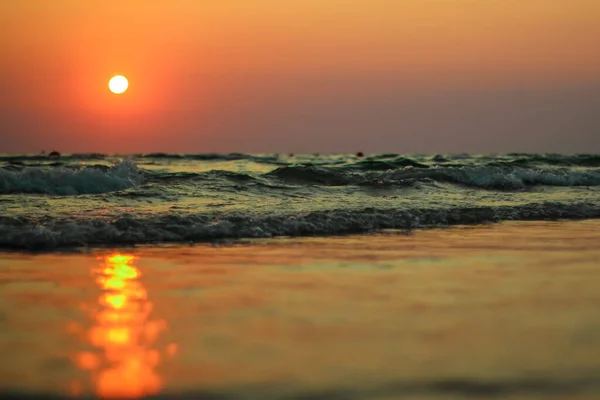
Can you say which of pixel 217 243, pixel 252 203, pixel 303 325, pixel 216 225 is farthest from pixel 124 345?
pixel 252 203

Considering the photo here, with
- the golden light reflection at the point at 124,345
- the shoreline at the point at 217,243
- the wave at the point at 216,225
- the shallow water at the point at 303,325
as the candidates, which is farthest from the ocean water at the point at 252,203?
the golden light reflection at the point at 124,345

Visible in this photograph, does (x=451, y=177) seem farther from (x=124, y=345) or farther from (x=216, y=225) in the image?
(x=124, y=345)

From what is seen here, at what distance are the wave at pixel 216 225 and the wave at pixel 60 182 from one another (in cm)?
461

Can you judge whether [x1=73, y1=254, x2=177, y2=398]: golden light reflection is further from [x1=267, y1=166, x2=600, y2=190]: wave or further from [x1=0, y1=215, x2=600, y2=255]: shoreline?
[x1=267, y1=166, x2=600, y2=190]: wave

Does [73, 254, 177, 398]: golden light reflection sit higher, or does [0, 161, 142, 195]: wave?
[0, 161, 142, 195]: wave

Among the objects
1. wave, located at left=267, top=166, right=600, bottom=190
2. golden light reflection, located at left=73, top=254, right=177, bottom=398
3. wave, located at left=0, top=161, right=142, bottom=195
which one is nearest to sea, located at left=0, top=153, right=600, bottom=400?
golden light reflection, located at left=73, top=254, right=177, bottom=398

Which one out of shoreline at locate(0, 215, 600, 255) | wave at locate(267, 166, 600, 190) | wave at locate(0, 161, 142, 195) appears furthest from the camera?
wave at locate(267, 166, 600, 190)

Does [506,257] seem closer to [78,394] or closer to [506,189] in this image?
[78,394]

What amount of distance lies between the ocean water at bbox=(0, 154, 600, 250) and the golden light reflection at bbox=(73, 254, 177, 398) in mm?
2673

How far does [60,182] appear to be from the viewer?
12.9m

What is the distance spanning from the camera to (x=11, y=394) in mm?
2674

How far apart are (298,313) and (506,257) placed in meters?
2.68

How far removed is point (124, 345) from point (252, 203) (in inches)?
295

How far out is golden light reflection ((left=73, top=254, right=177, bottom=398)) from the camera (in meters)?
2.76
